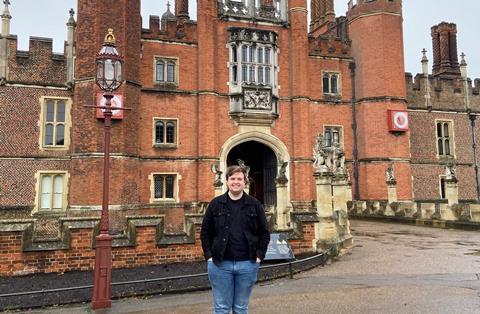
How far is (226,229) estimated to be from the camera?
13.5 feet

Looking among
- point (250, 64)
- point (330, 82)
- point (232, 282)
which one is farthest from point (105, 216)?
point (330, 82)

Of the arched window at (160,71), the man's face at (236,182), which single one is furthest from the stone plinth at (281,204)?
the arched window at (160,71)

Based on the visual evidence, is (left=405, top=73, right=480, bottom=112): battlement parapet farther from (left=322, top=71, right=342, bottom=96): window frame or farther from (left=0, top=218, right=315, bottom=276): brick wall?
(left=0, top=218, right=315, bottom=276): brick wall

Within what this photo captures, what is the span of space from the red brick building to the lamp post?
10233mm

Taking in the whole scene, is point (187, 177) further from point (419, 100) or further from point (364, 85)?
point (419, 100)

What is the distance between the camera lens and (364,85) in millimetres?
23875

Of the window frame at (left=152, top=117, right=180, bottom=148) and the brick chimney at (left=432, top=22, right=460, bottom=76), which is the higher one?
the brick chimney at (left=432, top=22, right=460, bottom=76)

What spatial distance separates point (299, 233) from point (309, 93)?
1377 centimetres

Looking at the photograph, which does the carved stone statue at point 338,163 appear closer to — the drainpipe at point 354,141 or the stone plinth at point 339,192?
the stone plinth at point 339,192

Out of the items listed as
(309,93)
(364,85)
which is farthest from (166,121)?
(364,85)

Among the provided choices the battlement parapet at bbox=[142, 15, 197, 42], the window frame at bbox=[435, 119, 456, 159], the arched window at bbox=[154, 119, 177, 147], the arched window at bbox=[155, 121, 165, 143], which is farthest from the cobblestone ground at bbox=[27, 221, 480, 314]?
the window frame at bbox=[435, 119, 456, 159]

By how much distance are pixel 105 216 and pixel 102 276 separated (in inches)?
37.0

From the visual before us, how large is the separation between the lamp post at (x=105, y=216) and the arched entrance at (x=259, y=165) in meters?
16.1

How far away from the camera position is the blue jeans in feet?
13.5
